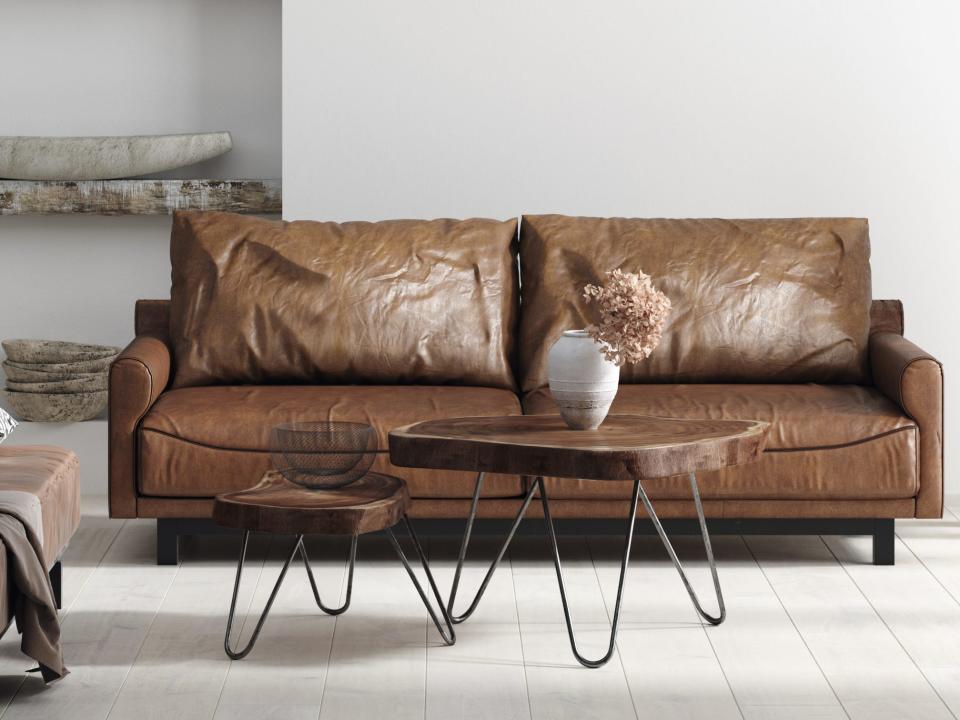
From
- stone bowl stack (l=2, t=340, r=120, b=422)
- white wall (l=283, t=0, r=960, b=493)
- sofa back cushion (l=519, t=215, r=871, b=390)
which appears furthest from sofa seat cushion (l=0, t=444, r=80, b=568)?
white wall (l=283, t=0, r=960, b=493)

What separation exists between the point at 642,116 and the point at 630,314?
81.8 inches

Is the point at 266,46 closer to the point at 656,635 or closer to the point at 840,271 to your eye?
the point at 840,271

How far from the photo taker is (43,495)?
291cm

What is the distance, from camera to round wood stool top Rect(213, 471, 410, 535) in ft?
9.11

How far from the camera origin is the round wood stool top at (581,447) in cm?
278

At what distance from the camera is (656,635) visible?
3080mm

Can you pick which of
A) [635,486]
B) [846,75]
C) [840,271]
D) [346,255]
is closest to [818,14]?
[846,75]

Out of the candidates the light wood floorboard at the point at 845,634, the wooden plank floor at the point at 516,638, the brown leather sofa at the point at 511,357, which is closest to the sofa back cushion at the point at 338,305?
the brown leather sofa at the point at 511,357

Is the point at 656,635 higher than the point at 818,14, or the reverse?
the point at 818,14

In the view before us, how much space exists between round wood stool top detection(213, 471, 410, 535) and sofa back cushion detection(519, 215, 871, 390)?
1.26m

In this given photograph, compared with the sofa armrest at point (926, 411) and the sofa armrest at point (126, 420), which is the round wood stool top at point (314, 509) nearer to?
the sofa armrest at point (126, 420)

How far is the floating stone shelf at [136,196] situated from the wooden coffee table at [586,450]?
2297mm

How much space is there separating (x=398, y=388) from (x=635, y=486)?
119 cm

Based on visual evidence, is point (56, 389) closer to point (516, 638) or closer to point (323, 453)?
point (323, 453)
